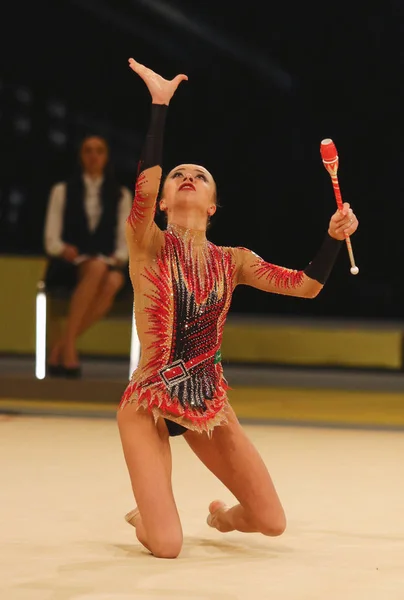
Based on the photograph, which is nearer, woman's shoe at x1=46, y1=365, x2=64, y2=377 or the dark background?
woman's shoe at x1=46, y1=365, x2=64, y2=377

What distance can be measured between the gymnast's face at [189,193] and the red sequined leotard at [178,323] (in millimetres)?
65

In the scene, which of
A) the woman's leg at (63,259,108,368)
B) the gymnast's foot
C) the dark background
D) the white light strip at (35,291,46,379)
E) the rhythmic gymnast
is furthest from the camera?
the dark background

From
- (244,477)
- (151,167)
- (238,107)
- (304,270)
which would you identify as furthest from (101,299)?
(238,107)

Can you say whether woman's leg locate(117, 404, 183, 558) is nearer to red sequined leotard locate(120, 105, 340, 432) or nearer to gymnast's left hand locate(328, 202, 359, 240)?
red sequined leotard locate(120, 105, 340, 432)

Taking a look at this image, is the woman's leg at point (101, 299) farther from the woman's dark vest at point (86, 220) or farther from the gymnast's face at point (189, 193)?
the gymnast's face at point (189, 193)

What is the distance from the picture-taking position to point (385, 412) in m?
5.70

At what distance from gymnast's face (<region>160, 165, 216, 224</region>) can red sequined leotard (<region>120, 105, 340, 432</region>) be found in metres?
0.07

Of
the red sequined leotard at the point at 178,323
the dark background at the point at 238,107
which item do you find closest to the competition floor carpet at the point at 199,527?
the red sequined leotard at the point at 178,323

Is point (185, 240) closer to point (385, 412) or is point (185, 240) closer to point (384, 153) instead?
point (385, 412)

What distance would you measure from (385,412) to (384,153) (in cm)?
332

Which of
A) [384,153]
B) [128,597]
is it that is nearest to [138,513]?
[128,597]

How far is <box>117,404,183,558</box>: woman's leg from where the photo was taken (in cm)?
296

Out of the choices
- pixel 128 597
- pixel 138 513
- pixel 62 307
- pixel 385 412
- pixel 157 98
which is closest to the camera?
pixel 128 597

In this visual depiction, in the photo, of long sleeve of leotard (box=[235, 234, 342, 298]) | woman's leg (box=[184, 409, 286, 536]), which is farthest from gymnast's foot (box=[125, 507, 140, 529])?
long sleeve of leotard (box=[235, 234, 342, 298])
